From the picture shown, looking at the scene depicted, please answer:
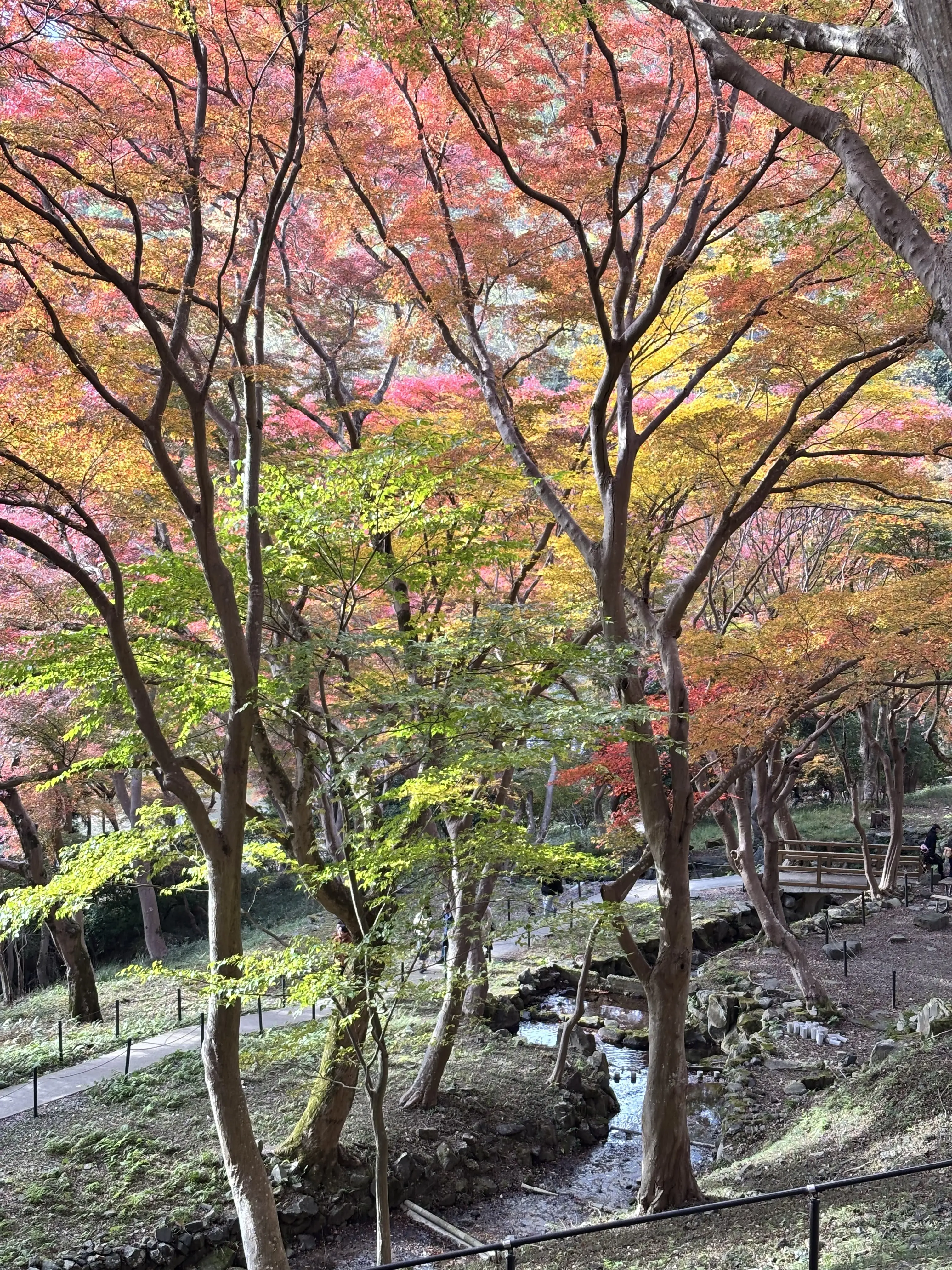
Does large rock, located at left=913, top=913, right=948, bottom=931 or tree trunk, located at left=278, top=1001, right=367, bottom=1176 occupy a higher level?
tree trunk, located at left=278, top=1001, right=367, bottom=1176

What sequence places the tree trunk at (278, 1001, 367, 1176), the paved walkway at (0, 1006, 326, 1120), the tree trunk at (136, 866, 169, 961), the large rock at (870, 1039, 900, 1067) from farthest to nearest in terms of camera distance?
the tree trunk at (136, 866, 169, 961) < the paved walkway at (0, 1006, 326, 1120) < the large rock at (870, 1039, 900, 1067) < the tree trunk at (278, 1001, 367, 1176)

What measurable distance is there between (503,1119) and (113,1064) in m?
5.01

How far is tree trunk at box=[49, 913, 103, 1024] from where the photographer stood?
13.8 metres

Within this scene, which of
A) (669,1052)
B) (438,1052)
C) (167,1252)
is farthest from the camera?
(438,1052)

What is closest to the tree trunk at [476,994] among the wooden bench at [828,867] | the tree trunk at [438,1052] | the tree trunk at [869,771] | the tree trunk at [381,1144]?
the tree trunk at [438,1052]

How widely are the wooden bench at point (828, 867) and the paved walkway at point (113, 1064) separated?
483 inches

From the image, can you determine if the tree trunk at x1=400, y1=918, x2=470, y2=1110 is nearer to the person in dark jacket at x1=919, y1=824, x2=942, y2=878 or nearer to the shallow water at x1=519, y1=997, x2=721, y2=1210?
the shallow water at x1=519, y1=997, x2=721, y2=1210

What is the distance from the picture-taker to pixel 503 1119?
1058 centimetres

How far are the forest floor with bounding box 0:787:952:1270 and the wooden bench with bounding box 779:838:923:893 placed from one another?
6.24 metres

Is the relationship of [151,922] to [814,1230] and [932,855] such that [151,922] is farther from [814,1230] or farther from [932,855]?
[932,855]

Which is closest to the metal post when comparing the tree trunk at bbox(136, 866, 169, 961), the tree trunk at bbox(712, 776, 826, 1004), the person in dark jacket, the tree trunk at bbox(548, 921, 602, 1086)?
the tree trunk at bbox(548, 921, 602, 1086)

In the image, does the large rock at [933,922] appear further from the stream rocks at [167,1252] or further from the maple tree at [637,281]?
the stream rocks at [167,1252]

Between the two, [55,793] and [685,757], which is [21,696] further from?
[685,757]

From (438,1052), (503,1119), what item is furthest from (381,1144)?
(503,1119)
